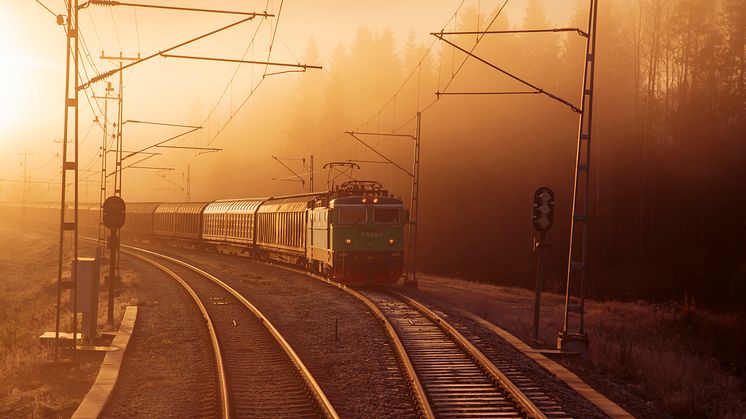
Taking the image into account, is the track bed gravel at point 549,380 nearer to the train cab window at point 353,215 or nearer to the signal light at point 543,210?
the signal light at point 543,210

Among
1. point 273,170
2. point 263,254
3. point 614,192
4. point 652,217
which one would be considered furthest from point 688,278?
point 273,170

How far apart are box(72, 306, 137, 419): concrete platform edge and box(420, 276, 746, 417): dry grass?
26.0 feet

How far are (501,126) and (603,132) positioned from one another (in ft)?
38.5

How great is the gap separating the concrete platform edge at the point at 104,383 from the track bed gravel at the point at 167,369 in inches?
5.0

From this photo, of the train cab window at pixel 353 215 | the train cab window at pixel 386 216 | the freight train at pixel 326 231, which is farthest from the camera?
the train cab window at pixel 386 216

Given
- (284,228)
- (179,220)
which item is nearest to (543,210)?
(284,228)

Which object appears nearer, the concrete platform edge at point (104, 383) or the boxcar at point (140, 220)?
the concrete platform edge at point (104, 383)

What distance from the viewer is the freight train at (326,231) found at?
26.5 meters

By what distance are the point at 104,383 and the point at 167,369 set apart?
5.53ft

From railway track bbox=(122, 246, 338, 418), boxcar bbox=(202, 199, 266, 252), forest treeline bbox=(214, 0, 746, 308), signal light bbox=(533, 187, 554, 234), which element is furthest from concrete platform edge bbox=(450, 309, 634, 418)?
boxcar bbox=(202, 199, 266, 252)

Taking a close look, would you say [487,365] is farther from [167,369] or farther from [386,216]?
[386,216]

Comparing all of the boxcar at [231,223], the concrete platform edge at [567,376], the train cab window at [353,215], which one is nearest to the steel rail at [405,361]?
the concrete platform edge at [567,376]

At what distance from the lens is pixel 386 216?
2745cm

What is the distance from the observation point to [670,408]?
11062mm
